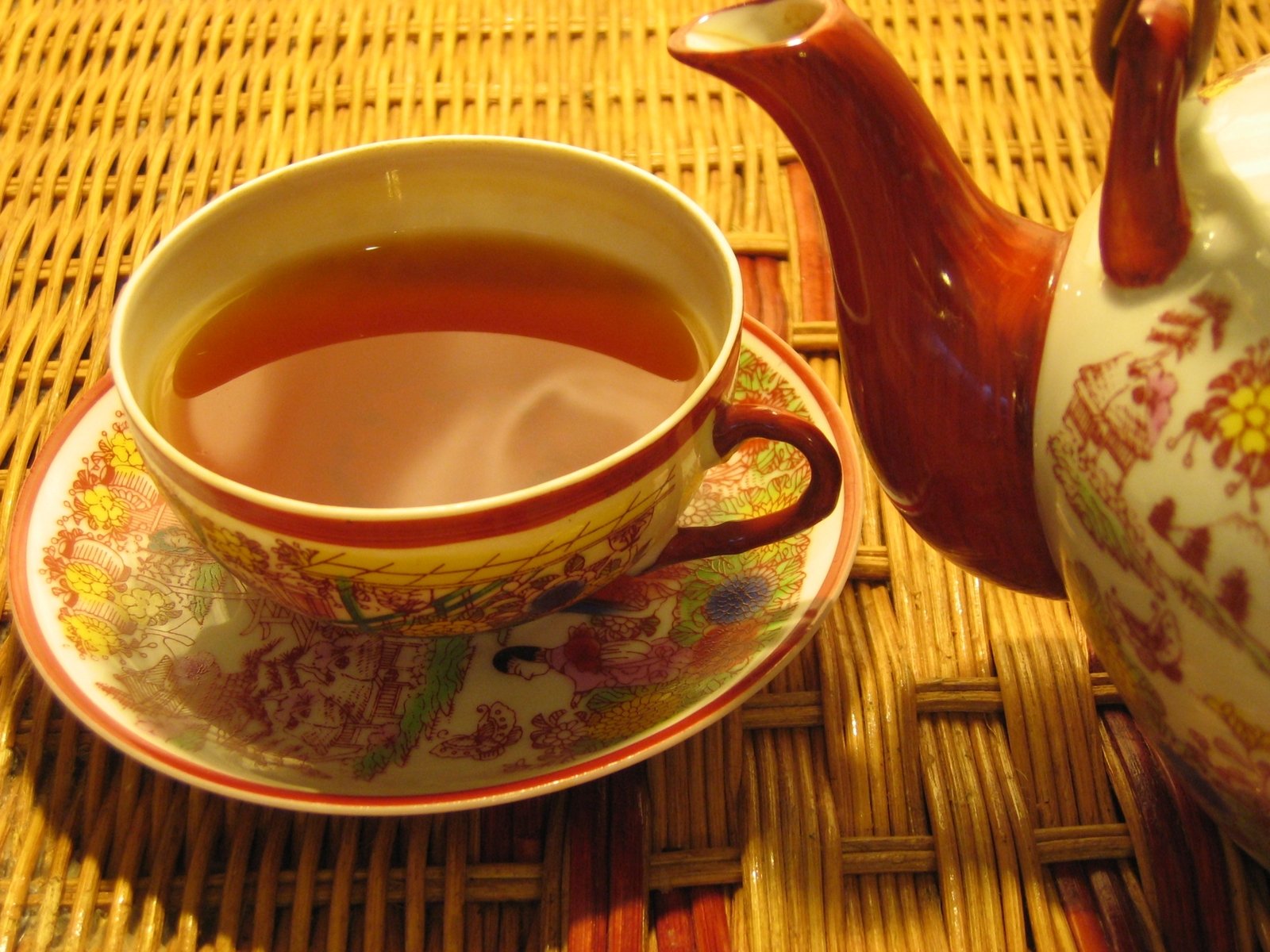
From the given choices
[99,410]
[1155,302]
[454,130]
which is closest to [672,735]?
[1155,302]

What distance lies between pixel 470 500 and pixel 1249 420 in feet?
1.03

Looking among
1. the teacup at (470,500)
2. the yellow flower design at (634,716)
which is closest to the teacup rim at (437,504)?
the teacup at (470,500)

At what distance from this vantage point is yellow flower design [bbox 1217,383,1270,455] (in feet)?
1.03

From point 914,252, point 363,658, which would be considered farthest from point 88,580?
point 914,252

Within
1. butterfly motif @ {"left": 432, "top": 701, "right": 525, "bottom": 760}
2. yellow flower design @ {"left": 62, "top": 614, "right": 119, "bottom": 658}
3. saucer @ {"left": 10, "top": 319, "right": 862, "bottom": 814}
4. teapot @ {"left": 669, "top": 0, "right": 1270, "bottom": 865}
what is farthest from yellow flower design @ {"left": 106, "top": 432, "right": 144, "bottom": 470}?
teapot @ {"left": 669, "top": 0, "right": 1270, "bottom": 865}

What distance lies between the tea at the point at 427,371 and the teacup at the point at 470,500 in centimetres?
1

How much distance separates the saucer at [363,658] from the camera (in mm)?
439

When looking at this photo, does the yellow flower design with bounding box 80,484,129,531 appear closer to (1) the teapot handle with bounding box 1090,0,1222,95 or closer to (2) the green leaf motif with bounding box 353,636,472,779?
(2) the green leaf motif with bounding box 353,636,472,779

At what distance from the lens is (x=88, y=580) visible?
20.4 inches

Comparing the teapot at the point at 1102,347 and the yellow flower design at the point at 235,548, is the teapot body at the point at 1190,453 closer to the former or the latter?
the teapot at the point at 1102,347

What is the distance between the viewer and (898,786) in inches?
19.4

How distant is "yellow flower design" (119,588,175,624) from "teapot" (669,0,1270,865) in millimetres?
331

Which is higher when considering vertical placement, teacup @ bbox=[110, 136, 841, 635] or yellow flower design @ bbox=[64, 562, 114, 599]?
teacup @ bbox=[110, 136, 841, 635]

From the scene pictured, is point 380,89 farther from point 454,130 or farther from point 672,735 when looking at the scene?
point 672,735
